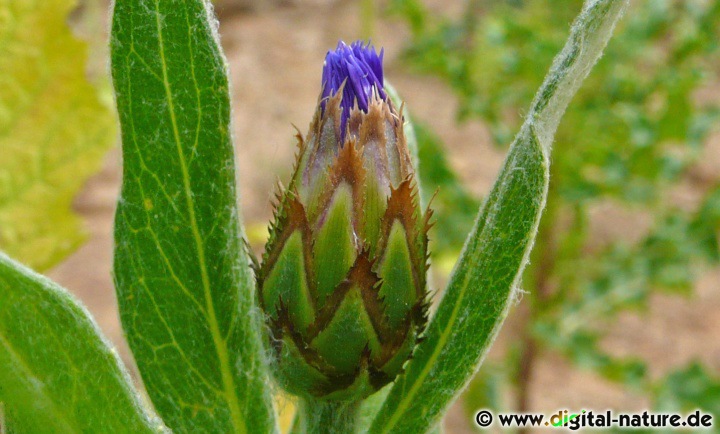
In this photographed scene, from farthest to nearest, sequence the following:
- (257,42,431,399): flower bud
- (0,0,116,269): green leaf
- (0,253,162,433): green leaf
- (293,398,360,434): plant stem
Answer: (0,0,116,269): green leaf, (293,398,360,434): plant stem, (257,42,431,399): flower bud, (0,253,162,433): green leaf

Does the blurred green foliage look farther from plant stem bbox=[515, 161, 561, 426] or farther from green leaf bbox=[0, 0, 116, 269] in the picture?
green leaf bbox=[0, 0, 116, 269]

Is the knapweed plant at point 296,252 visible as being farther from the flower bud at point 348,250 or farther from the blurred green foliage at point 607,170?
the blurred green foliage at point 607,170

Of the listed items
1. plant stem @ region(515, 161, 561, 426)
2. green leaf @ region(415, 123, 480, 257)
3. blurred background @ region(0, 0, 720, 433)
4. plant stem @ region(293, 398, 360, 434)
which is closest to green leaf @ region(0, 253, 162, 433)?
plant stem @ region(293, 398, 360, 434)

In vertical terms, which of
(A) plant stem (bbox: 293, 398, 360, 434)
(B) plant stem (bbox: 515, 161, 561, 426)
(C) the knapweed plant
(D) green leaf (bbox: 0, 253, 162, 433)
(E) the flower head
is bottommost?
(D) green leaf (bbox: 0, 253, 162, 433)

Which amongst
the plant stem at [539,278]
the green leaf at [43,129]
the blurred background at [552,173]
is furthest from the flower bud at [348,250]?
the plant stem at [539,278]

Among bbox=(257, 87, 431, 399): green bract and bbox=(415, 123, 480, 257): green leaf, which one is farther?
bbox=(415, 123, 480, 257): green leaf

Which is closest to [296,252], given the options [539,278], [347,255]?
[347,255]

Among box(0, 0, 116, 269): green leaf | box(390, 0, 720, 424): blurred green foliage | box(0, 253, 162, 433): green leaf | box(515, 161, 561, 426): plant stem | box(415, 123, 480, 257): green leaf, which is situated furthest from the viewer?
box(515, 161, 561, 426): plant stem

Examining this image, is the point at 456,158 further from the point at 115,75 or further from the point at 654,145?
the point at 115,75
